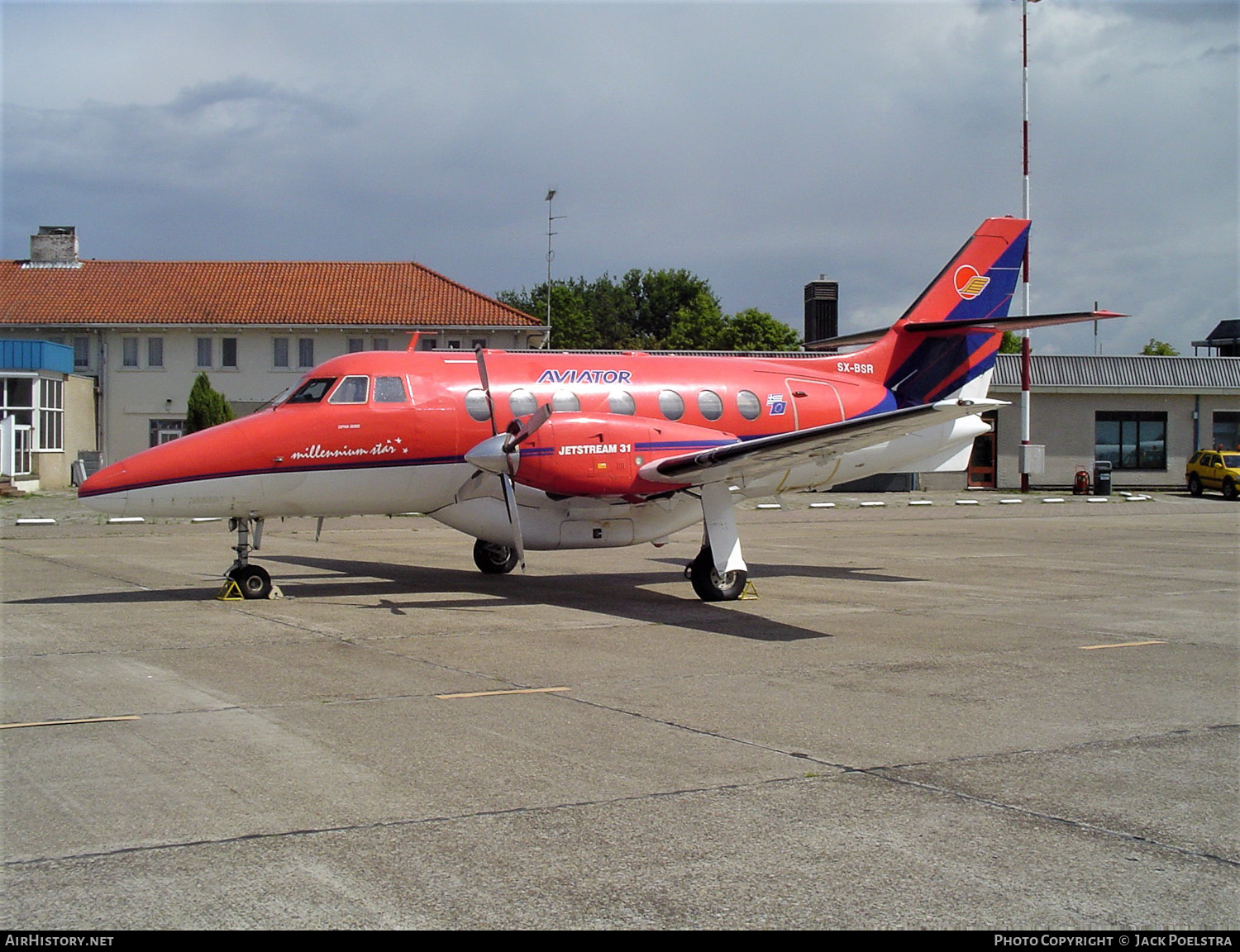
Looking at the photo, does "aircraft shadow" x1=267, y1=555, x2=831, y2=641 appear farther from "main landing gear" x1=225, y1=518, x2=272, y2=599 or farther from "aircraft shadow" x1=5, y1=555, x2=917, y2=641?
"main landing gear" x1=225, y1=518, x2=272, y2=599

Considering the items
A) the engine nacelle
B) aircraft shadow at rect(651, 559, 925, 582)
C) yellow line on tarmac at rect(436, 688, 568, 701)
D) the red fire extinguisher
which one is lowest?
aircraft shadow at rect(651, 559, 925, 582)

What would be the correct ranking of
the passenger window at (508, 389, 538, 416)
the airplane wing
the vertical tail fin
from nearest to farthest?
1. the airplane wing
2. the passenger window at (508, 389, 538, 416)
3. the vertical tail fin

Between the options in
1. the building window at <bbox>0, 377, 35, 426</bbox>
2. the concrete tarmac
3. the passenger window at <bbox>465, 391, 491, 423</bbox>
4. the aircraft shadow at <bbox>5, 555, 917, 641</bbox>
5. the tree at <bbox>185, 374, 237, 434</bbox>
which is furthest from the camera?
the tree at <bbox>185, 374, 237, 434</bbox>

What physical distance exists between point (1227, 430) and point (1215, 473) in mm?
11127

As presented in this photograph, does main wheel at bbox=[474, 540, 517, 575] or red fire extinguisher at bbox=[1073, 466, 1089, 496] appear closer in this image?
main wheel at bbox=[474, 540, 517, 575]

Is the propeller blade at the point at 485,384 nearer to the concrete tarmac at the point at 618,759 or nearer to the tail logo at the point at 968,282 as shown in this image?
the concrete tarmac at the point at 618,759

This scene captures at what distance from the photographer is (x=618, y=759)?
682 cm

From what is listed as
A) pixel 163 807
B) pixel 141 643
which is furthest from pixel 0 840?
pixel 141 643

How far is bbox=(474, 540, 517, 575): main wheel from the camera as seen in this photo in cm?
1681

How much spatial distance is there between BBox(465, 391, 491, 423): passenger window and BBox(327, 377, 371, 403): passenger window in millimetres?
1303

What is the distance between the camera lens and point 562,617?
12.9 m

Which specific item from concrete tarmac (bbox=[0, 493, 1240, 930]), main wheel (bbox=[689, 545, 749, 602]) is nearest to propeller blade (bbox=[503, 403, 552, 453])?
concrete tarmac (bbox=[0, 493, 1240, 930])
